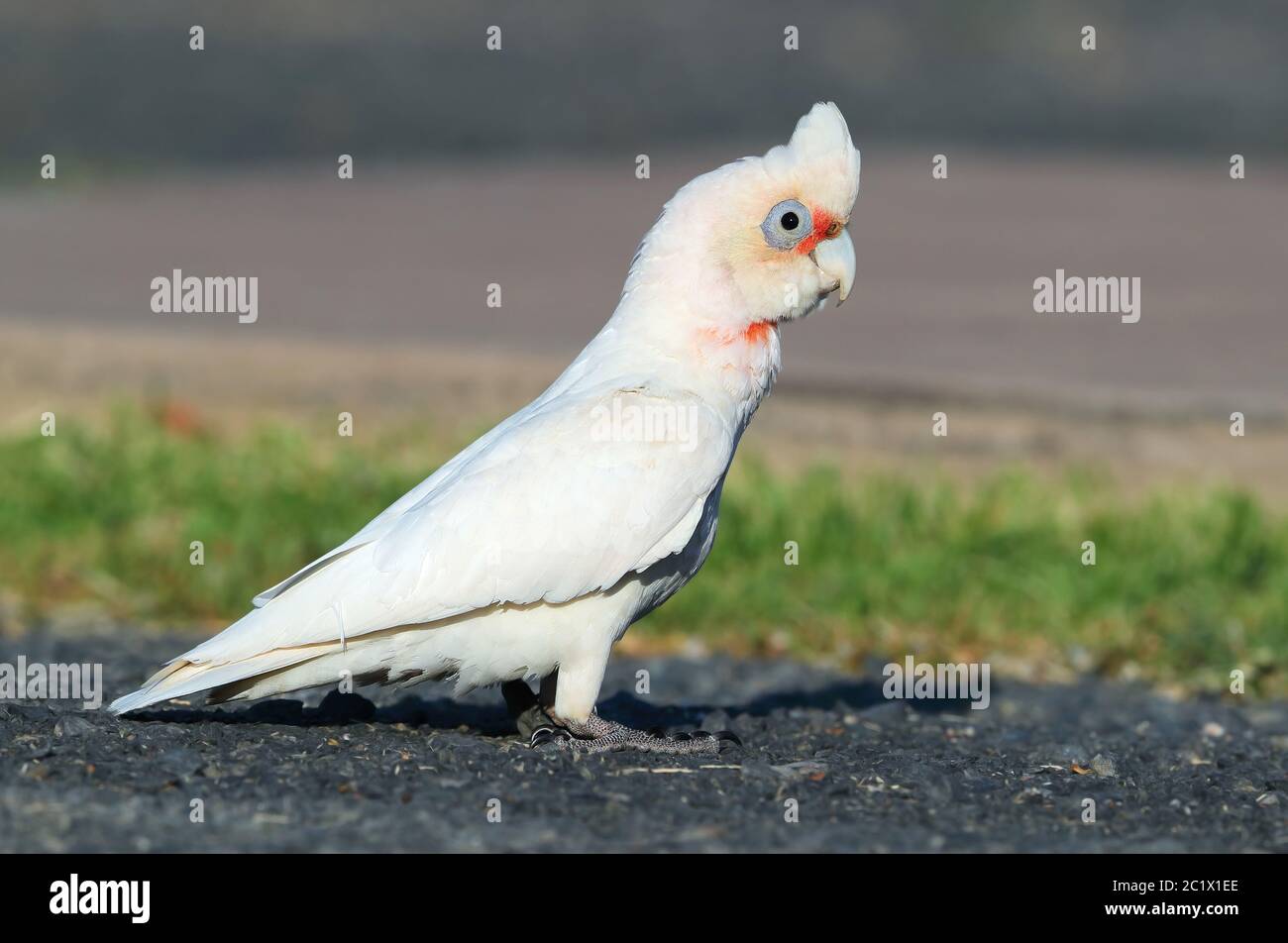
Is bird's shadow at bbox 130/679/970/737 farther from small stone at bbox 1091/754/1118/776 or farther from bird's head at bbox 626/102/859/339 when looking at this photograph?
bird's head at bbox 626/102/859/339

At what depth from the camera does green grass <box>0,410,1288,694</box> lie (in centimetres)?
770

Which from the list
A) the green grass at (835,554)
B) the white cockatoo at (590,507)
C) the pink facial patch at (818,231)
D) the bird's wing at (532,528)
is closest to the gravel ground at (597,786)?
Answer: the white cockatoo at (590,507)

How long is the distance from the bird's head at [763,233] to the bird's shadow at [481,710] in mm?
1424

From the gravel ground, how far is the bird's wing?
36 cm

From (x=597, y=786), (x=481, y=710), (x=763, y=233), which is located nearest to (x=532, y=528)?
(x=597, y=786)

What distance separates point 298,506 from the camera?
871cm

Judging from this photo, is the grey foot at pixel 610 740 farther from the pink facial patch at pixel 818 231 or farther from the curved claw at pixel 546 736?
the pink facial patch at pixel 818 231

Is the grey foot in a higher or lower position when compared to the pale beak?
lower

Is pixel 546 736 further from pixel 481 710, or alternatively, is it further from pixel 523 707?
pixel 481 710

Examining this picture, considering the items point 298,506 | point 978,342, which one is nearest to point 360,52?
point 978,342

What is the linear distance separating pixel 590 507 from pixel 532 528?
0.17 m

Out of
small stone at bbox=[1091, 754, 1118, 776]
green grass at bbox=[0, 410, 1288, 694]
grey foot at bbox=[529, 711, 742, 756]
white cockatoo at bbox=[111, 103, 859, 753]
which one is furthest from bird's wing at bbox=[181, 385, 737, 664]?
green grass at bbox=[0, 410, 1288, 694]

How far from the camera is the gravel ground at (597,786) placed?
14.0ft
